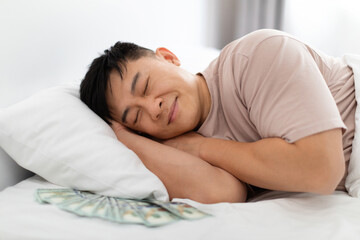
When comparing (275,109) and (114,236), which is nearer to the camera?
(114,236)

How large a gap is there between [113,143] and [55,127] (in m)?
0.17

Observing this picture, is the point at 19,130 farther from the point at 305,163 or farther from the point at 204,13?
the point at 204,13

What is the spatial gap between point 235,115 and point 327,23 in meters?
2.10

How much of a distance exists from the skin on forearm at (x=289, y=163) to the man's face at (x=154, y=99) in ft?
Result: 0.68

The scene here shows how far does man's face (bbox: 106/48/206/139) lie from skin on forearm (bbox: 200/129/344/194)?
0.68ft

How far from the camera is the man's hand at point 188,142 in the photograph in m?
1.25

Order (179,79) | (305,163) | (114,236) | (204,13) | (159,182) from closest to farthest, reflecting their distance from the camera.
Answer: (114,236) < (305,163) < (159,182) < (179,79) < (204,13)

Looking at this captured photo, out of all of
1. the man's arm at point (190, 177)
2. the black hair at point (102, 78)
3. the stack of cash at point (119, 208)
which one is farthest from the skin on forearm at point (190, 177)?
the black hair at point (102, 78)

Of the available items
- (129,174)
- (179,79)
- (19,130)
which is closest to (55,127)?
(19,130)

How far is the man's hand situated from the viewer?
1.25 metres

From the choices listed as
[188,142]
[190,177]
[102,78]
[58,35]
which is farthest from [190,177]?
[58,35]

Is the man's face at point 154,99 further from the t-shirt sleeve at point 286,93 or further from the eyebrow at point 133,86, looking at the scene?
the t-shirt sleeve at point 286,93

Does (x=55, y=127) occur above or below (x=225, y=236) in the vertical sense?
above

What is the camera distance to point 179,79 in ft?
4.22
